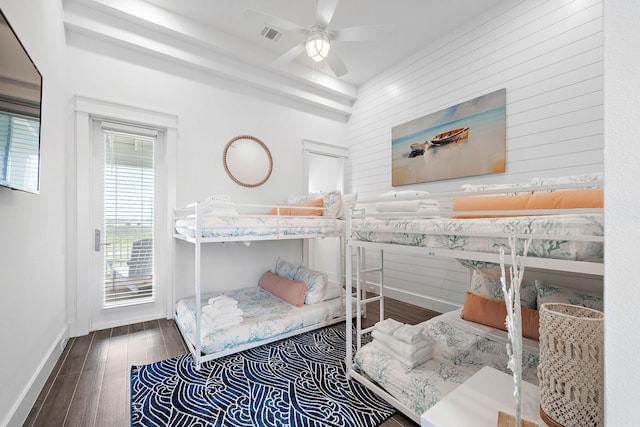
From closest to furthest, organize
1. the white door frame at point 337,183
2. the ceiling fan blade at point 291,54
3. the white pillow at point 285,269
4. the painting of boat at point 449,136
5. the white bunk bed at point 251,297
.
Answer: the white bunk bed at point 251,297
the ceiling fan blade at point 291,54
the painting of boat at point 449,136
the white pillow at point 285,269
the white door frame at point 337,183

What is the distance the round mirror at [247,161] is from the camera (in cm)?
359

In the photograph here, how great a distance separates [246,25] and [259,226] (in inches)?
93.7

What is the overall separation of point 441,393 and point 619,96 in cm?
153

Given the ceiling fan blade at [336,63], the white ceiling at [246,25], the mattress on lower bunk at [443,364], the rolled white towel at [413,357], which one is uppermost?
the white ceiling at [246,25]

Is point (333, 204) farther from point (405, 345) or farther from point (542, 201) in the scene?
point (542, 201)

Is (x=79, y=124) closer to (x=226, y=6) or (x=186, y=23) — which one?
(x=186, y=23)

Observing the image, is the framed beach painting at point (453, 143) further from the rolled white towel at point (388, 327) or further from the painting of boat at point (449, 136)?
the rolled white towel at point (388, 327)

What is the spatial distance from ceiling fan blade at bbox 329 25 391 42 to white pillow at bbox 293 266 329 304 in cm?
240

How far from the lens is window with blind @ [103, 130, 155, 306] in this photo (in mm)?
2961

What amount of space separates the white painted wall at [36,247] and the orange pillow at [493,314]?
3076 mm

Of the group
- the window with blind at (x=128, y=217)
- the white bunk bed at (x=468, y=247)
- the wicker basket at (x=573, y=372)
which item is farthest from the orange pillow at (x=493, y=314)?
the window with blind at (x=128, y=217)

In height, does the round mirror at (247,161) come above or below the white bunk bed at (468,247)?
above

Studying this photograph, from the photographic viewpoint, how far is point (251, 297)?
3.34m

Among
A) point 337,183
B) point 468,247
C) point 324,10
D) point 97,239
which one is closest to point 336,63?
point 324,10
